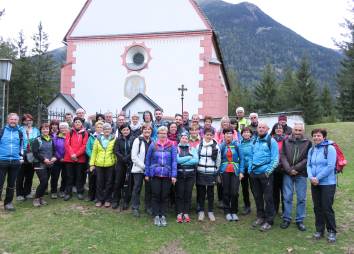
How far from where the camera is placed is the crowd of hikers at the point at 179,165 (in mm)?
7047

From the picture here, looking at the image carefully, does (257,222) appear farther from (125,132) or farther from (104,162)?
(104,162)

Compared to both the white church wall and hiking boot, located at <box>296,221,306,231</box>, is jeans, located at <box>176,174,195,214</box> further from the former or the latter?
the white church wall

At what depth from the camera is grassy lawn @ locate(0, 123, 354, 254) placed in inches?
246

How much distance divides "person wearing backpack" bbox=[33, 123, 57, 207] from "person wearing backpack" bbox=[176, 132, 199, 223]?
283cm

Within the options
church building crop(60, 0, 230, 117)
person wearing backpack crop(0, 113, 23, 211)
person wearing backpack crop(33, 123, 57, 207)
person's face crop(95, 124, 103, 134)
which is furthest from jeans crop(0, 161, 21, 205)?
church building crop(60, 0, 230, 117)

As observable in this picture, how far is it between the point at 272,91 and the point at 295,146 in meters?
38.6

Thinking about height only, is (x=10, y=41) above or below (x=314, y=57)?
below

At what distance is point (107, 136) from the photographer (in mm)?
8289

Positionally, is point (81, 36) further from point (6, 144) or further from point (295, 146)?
point (295, 146)

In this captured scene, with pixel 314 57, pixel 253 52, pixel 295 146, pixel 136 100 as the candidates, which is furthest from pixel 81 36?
pixel 314 57

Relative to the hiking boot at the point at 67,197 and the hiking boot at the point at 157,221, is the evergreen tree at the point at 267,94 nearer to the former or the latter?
the hiking boot at the point at 67,197

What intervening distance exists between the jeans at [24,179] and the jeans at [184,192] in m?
3.41

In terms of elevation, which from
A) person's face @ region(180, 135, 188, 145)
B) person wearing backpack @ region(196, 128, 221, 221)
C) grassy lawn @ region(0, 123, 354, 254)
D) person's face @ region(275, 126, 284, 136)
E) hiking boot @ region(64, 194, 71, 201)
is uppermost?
person's face @ region(275, 126, 284, 136)

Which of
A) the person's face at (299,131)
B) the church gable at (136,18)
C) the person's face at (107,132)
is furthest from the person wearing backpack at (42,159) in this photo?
the church gable at (136,18)
